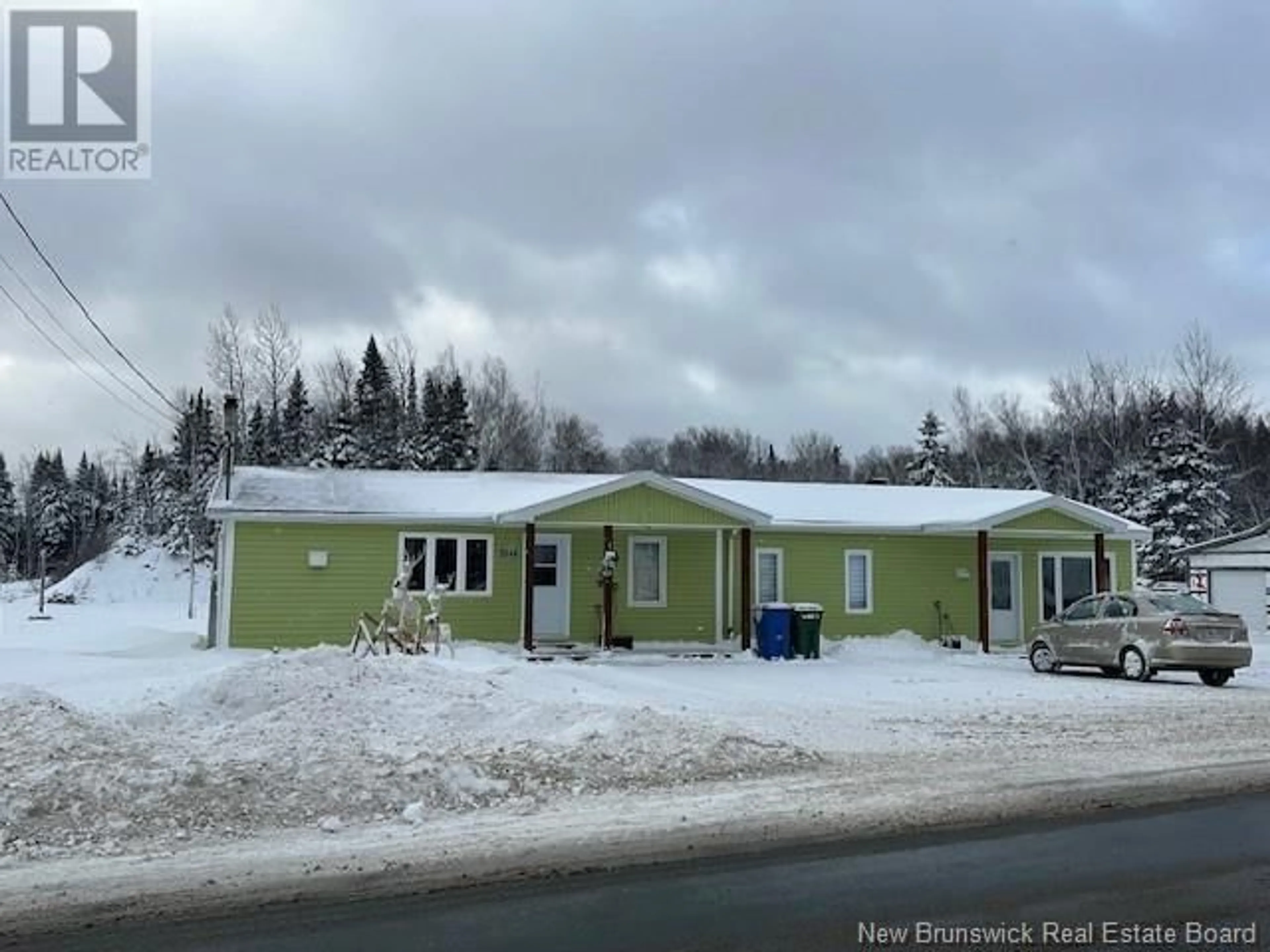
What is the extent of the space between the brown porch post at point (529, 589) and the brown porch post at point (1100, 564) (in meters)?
13.0

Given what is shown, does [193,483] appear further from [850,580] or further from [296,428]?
[850,580]

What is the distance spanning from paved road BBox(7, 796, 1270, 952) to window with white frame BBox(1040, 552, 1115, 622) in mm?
20804

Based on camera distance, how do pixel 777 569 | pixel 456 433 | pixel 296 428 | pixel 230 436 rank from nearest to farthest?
pixel 230 436
pixel 777 569
pixel 296 428
pixel 456 433

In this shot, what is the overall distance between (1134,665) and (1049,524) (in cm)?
A: 715

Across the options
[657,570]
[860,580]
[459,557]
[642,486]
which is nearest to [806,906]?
[642,486]

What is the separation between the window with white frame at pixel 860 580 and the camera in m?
26.3

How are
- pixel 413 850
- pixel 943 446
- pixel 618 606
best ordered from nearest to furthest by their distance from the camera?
pixel 413 850 → pixel 618 606 → pixel 943 446

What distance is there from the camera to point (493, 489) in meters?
26.1

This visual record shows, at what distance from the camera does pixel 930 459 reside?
6600 cm

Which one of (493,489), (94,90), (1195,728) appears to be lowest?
(1195,728)

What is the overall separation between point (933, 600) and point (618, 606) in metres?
7.51

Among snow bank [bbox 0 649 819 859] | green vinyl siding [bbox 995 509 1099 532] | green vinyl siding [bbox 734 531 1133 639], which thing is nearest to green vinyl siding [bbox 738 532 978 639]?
green vinyl siding [bbox 734 531 1133 639]

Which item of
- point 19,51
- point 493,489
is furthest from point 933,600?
point 19,51

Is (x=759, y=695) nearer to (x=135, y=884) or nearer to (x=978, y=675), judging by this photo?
(x=978, y=675)
